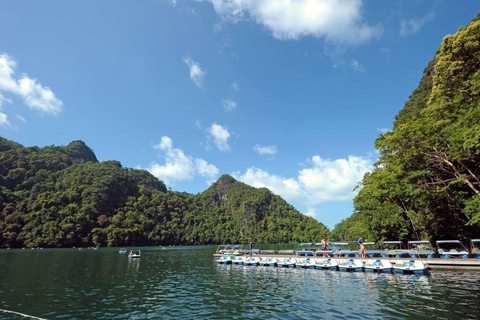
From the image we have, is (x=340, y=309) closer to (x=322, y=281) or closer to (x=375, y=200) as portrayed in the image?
(x=322, y=281)

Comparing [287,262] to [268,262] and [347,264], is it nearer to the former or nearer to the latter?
[268,262]

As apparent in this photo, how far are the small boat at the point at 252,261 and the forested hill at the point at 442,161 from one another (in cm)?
2179

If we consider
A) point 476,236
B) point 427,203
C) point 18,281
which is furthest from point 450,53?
point 18,281

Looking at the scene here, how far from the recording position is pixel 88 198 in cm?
16400

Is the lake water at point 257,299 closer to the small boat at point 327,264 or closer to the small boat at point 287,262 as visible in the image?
the small boat at point 327,264

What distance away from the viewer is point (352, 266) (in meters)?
33.7

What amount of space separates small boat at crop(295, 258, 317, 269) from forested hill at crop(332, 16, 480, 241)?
46.2ft

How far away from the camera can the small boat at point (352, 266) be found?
3334 centimetres

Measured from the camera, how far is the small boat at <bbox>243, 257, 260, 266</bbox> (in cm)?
4666

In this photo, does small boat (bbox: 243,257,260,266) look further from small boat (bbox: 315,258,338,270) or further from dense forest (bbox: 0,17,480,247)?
dense forest (bbox: 0,17,480,247)

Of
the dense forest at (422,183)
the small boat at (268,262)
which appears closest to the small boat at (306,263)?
the small boat at (268,262)

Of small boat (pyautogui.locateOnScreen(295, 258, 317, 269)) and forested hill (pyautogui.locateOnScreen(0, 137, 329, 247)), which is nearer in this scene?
small boat (pyautogui.locateOnScreen(295, 258, 317, 269))

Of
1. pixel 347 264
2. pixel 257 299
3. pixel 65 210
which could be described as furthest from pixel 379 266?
pixel 65 210

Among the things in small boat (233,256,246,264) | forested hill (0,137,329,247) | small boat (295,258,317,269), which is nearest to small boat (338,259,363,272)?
small boat (295,258,317,269)
